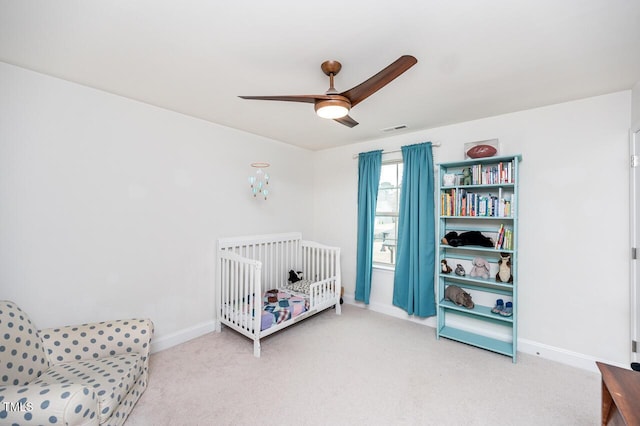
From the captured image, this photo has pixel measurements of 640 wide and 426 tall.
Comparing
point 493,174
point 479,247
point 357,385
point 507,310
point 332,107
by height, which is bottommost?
point 357,385

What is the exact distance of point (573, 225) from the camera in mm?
2436

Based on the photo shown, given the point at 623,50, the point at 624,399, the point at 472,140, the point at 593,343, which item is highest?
the point at 623,50

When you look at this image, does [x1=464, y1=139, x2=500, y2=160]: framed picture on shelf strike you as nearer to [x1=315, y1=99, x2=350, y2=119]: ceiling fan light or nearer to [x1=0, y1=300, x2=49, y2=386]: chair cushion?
[x1=315, y1=99, x2=350, y2=119]: ceiling fan light

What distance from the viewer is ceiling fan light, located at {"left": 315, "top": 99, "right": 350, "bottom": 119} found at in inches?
64.5

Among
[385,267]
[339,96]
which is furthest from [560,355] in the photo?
[339,96]

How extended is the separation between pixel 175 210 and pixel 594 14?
3.34 metres

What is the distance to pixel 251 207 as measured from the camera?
3.50 m

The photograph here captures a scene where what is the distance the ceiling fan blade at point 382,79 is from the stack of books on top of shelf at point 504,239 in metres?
1.96

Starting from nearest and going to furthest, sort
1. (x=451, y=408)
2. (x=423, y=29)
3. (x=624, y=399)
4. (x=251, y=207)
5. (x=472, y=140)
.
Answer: (x=624, y=399), (x=423, y=29), (x=451, y=408), (x=472, y=140), (x=251, y=207)

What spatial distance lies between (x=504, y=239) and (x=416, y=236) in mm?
876

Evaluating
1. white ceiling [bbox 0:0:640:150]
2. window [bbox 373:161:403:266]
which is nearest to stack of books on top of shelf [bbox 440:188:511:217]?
window [bbox 373:161:403:266]

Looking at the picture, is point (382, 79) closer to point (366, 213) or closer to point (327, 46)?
point (327, 46)

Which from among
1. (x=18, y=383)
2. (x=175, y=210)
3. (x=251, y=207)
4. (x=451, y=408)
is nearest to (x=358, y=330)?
(x=451, y=408)

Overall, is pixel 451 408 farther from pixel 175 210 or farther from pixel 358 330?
pixel 175 210
